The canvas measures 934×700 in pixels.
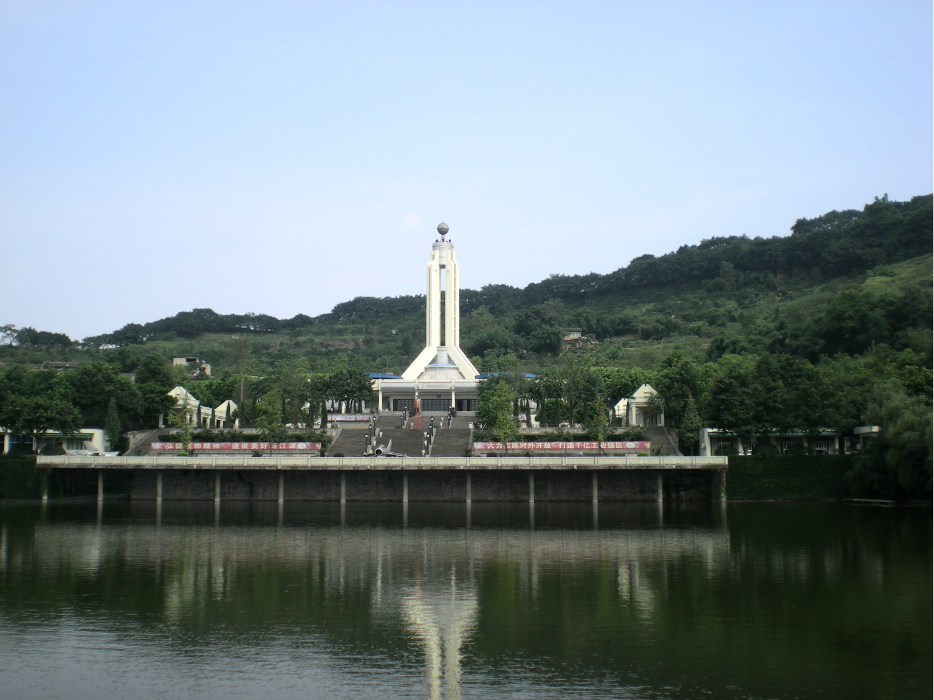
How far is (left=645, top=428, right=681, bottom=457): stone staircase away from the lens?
1998 inches

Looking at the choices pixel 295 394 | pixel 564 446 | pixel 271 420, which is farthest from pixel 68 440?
pixel 564 446

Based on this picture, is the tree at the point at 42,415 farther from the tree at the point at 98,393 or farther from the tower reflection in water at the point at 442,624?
the tower reflection in water at the point at 442,624

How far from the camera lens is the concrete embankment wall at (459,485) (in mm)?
46656

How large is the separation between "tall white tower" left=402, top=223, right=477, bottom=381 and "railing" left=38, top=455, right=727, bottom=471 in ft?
78.3

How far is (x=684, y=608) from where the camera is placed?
71.5 ft

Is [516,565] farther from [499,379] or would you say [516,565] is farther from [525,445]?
[499,379]

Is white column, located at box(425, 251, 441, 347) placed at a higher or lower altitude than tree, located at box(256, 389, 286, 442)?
higher

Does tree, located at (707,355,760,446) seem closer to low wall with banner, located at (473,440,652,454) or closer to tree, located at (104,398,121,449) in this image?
low wall with banner, located at (473,440,652,454)

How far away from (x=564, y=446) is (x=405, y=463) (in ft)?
30.8

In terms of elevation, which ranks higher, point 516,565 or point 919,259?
point 919,259

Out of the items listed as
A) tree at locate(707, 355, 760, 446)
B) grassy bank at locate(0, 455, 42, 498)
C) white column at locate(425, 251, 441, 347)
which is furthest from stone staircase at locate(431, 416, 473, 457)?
grassy bank at locate(0, 455, 42, 498)

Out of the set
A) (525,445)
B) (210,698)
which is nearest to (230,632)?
(210,698)

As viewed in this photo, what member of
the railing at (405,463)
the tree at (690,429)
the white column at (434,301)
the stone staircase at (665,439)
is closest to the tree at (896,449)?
the railing at (405,463)

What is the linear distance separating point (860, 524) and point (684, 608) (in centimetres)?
1824
